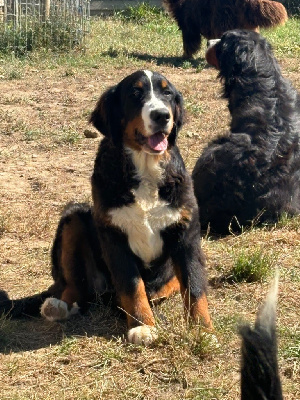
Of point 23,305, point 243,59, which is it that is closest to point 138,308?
point 23,305

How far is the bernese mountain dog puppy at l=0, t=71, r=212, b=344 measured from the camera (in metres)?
4.96

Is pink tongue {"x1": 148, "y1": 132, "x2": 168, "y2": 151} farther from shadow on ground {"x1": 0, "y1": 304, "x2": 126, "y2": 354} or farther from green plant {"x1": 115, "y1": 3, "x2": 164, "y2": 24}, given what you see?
green plant {"x1": 115, "y1": 3, "x2": 164, "y2": 24}

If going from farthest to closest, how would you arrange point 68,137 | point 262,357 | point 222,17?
point 222,17 → point 68,137 → point 262,357

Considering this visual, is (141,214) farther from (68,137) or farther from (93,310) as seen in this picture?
(68,137)

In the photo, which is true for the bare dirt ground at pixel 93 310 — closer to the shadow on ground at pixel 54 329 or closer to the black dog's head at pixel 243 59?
the shadow on ground at pixel 54 329

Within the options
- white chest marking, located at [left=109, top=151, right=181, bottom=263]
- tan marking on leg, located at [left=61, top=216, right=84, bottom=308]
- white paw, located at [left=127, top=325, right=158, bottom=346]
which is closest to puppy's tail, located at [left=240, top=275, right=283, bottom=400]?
white paw, located at [left=127, top=325, right=158, bottom=346]

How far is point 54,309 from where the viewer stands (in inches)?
206

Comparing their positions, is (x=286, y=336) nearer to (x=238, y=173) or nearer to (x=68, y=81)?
(x=238, y=173)

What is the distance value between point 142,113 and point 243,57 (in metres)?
3.32

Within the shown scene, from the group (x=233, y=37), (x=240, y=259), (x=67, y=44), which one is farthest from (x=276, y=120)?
(x=67, y=44)

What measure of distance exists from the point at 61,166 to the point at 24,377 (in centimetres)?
450

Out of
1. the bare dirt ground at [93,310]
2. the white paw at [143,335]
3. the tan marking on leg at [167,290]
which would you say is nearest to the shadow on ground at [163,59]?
the bare dirt ground at [93,310]

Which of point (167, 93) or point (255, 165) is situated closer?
point (167, 93)

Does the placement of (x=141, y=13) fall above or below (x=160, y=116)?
below
